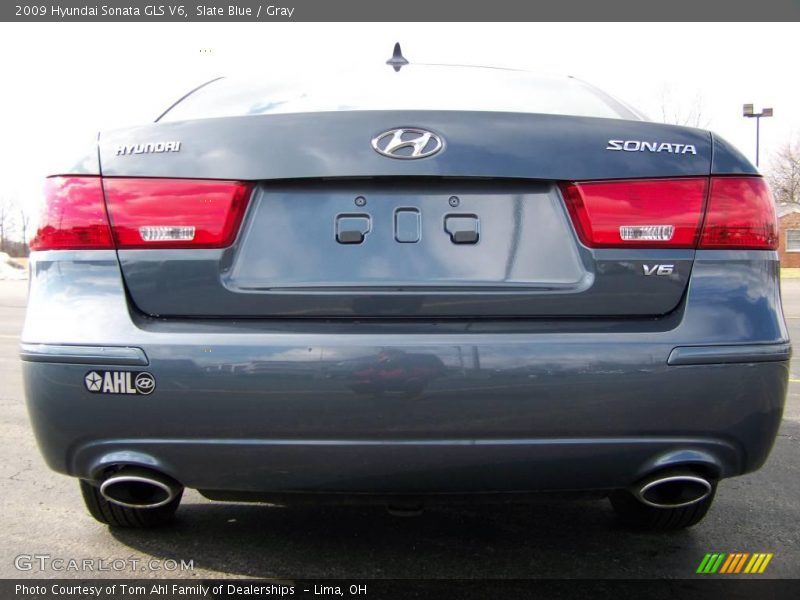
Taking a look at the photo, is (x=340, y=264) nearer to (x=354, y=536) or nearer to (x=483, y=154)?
(x=483, y=154)

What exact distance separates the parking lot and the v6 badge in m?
0.88

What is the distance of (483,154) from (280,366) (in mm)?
759

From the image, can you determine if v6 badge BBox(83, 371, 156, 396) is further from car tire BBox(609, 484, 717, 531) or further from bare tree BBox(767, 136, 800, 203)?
bare tree BBox(767, 136, 800, 203)

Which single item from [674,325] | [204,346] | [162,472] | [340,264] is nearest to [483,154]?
[340,264]

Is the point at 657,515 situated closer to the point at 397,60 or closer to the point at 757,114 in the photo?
the point at 397,60

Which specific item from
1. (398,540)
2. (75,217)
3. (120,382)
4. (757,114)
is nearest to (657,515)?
(398,540)

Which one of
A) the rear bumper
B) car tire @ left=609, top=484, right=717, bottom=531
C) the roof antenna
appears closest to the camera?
the rear bumper

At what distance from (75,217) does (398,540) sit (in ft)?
5.20

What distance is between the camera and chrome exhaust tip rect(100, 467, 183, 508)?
1.78 metres

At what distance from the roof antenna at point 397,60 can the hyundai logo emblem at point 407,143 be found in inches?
37.4

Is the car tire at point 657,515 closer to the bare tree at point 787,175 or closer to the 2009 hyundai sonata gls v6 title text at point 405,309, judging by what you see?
the 2009 hyundai sonata gls v6 title text at point 405,309

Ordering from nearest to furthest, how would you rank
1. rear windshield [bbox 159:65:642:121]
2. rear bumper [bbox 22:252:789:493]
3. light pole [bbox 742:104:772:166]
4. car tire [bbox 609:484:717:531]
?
rear bumper [bbox 22:252:789:493], rear windshield [bbox 159:65:642:121], car tire [bbox 609:484:717:531], light pole [bbox 742:104:772:166]

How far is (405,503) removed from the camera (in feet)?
5.97

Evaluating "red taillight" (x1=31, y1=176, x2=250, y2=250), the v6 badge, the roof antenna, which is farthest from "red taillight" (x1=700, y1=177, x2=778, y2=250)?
the v6 badge
